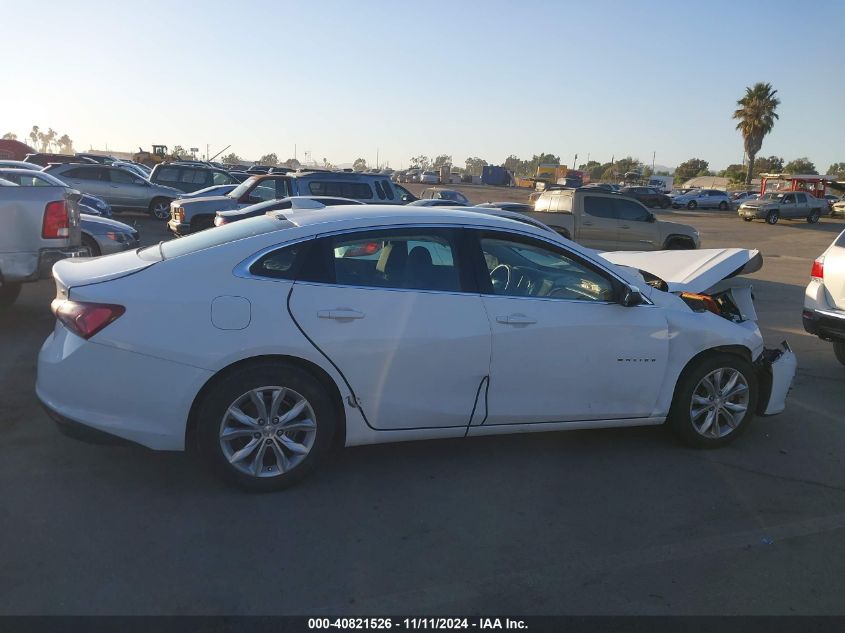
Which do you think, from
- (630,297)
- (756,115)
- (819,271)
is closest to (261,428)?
(630,297)

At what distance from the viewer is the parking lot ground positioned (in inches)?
125

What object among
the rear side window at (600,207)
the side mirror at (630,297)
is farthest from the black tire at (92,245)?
the rear side window at (600,207)

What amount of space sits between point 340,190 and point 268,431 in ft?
38.8

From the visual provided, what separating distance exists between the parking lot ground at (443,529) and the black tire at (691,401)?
0.10 m

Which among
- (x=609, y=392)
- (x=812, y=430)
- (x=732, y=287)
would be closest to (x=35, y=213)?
(x=609, y=392)

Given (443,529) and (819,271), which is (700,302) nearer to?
(443,529)

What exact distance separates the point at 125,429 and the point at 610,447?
3126mm

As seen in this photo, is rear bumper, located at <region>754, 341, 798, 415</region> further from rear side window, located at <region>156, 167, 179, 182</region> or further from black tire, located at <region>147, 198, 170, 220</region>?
rear side window, located at <region>156, 167, 179, 182</region>

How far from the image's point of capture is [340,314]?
3.99 metres

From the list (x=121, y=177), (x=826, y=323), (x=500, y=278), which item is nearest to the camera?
(x=500, y=278)

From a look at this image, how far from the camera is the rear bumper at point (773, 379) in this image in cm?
513

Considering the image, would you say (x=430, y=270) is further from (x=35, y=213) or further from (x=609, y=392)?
(x=35, y=213)

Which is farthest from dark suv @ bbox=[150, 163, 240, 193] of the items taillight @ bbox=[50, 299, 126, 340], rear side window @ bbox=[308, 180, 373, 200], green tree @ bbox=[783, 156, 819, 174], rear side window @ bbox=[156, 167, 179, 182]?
green tree @ bbox=[783, 156, 819, 174]

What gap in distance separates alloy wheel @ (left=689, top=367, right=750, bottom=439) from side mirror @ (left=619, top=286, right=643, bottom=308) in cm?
80
